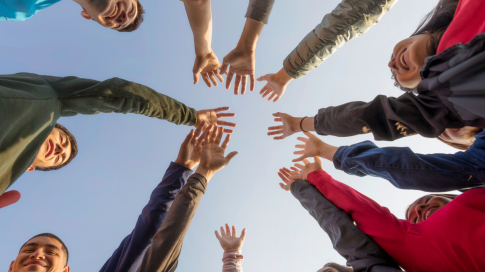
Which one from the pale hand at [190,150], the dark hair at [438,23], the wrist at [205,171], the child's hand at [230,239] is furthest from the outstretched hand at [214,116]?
the dark hair at [438,23]

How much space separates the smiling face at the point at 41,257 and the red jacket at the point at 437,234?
2.93 m

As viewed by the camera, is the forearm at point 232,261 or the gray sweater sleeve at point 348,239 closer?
the gray sweater sleeve at point 348,239

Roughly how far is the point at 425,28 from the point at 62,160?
3312 mm

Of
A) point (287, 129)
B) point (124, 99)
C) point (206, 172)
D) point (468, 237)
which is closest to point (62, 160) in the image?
point (124, 99)

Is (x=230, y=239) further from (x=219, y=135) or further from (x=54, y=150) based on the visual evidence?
(x=54, y=150)

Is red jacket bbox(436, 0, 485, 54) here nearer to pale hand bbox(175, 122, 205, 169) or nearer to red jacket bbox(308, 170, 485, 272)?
red jacket bbox(308, 170, 485, 272)

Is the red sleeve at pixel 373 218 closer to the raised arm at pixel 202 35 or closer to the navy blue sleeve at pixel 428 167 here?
the navy blue sleeve at pixel 428 167

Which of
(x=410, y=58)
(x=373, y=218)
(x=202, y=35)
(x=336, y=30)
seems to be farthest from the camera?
(x=336, y=30)

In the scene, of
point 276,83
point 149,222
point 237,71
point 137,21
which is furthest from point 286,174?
point 137,21

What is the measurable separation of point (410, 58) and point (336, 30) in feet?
2.70

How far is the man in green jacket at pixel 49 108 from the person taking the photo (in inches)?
39.9

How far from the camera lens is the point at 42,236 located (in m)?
2.20

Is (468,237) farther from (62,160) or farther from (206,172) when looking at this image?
(62,160)

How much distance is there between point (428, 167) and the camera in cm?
131
